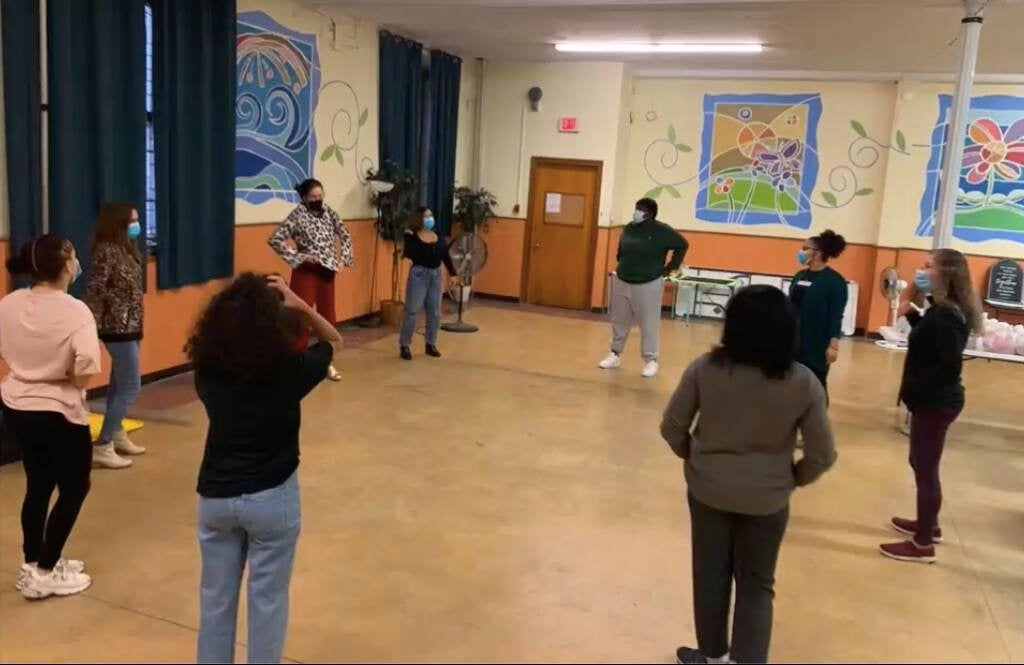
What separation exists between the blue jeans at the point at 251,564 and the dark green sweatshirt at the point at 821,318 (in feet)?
11.0

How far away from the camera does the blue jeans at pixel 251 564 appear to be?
222cm

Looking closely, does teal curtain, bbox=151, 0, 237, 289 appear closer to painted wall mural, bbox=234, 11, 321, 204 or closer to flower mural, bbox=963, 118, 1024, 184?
painted wall mural, bbox=234, 11, 321, 204

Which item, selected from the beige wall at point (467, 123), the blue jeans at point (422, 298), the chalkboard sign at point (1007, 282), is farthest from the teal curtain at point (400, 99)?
the chalkboard sign at point (1007, 282)

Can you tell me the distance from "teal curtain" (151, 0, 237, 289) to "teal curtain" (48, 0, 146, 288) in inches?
10.3

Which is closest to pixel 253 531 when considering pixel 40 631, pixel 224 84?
pixel 40 631

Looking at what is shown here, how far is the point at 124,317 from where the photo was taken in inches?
164

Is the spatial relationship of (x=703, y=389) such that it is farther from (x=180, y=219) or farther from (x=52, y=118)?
(x=180, y=219)

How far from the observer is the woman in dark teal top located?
4770 millimetres

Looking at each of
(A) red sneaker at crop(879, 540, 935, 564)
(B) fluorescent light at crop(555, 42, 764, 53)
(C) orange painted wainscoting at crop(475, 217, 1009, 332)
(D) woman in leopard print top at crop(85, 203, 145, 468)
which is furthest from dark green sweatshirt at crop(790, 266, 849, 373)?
(C) orange painted wainscoting at crop(475, 217, 1009, 332)

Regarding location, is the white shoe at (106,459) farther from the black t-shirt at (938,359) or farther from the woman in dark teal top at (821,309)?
the black t-shirt at (938,359)

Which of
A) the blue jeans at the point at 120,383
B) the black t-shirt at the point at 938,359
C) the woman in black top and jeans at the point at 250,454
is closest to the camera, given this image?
the woman in black top and jeans at the point at 250,454

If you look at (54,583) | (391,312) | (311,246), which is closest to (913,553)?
(54,583)

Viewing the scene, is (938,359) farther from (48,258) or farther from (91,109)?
(91,109)

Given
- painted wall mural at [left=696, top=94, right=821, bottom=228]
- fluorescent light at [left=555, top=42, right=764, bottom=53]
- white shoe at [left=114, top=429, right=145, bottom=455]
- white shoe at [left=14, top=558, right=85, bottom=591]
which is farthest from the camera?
painted wall mural at [left=696, top=94, right=821, bottom=228]
